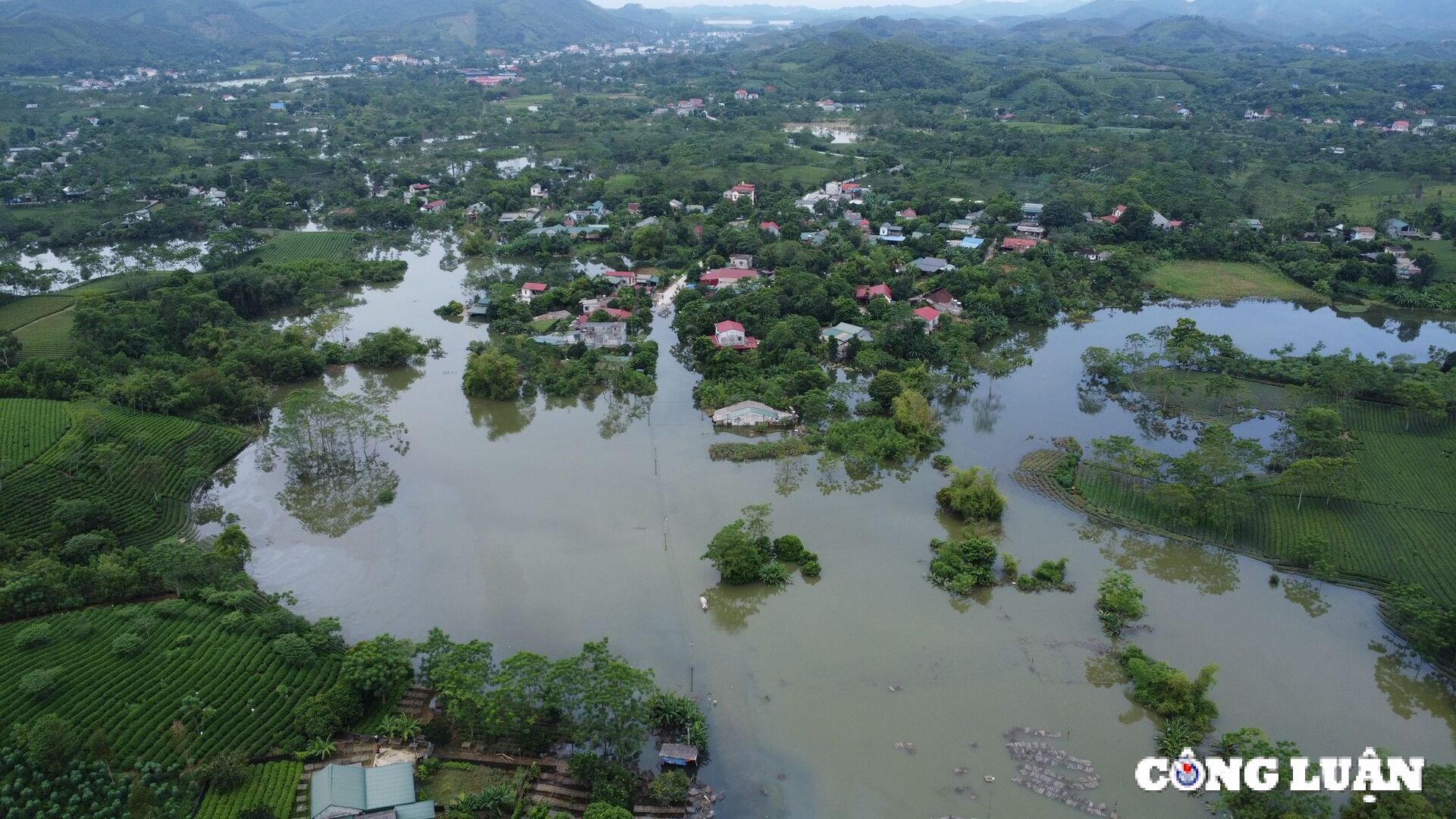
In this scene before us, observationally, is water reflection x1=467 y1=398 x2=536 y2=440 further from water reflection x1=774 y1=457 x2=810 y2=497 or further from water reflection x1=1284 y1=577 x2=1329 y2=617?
water reflection x1=1284 y1=577 x2=1329 y2=617

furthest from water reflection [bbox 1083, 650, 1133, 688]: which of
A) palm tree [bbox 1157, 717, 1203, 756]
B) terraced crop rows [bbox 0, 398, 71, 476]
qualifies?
terraced crop rows [bbox 0, 398, 71, 476]

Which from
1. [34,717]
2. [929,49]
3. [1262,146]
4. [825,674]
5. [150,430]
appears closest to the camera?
[34,717]

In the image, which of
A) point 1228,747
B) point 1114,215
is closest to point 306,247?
point 1114,215

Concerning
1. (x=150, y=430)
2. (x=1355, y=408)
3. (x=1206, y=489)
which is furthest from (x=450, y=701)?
(x=1355, y=408)

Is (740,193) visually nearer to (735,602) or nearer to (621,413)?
(621,413)

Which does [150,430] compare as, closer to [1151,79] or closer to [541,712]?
[541,712]

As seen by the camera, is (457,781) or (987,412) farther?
(987,412)

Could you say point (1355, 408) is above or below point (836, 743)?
above

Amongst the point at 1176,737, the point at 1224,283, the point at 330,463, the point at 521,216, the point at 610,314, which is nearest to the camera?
the point at 1176,737
